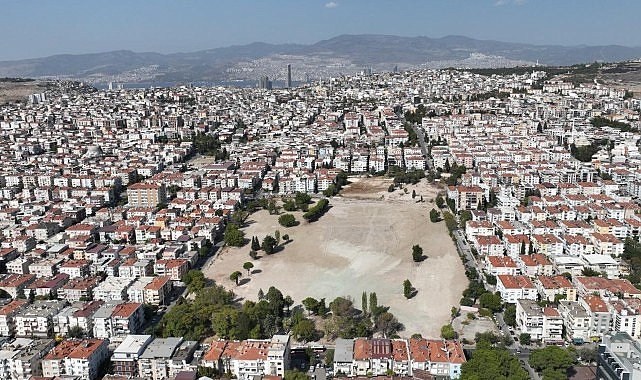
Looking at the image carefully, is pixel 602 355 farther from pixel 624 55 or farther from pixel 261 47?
pixel 261 47

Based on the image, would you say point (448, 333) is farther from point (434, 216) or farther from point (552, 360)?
point (434, 216)

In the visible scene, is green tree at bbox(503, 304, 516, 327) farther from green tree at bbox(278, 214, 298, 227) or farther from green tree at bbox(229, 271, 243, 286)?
green tree at bbox(278, 214, 298, 227)

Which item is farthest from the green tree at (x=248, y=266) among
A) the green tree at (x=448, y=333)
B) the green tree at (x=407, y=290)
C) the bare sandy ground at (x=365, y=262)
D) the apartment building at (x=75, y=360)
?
the green tree at (x=448, y=333)

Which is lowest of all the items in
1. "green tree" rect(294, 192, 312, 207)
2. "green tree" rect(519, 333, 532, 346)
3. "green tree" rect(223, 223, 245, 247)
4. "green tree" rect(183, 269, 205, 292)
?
"green tree" rect(519, 333, 532, 346)

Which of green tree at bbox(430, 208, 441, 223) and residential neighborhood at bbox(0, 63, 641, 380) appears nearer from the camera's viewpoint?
residential neighborhood at bbox(0, 63, 641, 380)

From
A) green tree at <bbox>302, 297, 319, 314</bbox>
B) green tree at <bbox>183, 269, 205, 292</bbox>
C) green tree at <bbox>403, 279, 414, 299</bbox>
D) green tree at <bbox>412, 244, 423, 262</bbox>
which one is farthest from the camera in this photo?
green tree at <bbox>412, 244, 423, 262</bbox>

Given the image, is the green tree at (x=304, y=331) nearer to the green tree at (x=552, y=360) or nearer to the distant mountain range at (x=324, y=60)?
the green tree at (x=552, y=360)

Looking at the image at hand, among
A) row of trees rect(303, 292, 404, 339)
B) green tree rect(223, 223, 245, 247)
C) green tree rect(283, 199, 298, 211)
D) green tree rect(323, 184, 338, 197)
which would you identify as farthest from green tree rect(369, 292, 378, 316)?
green tree rect(323, 184, 338, 197)
